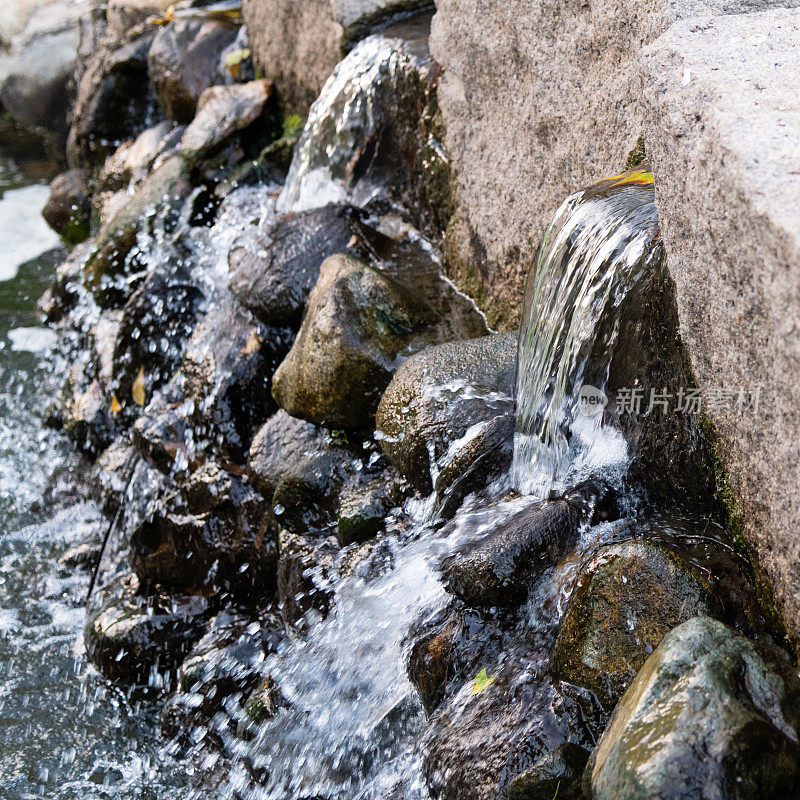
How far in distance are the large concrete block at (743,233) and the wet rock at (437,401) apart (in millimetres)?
969

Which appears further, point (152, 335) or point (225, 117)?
point (225, 117)

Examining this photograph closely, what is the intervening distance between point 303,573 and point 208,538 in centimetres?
89

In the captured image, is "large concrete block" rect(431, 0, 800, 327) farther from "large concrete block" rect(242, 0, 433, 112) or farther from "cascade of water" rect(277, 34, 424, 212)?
"large concrete block" rect(242, 0, 433, 112)

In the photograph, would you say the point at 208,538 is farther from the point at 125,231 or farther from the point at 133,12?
the point at 133,12

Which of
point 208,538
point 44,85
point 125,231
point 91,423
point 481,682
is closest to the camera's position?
point 481,682

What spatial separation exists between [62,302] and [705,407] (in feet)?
20.4

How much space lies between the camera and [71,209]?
9062 millimetres

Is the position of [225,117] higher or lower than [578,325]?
higher

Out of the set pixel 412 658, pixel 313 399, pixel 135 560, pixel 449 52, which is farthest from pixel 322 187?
pixel 412 658

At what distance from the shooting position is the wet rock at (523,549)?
2.58 m

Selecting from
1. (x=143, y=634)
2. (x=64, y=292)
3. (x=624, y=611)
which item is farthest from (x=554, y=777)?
(x=64, y=292)

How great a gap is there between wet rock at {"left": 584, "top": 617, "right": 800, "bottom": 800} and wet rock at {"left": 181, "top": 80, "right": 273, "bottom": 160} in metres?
5.75

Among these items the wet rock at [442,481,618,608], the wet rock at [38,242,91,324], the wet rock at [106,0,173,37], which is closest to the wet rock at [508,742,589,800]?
the wet rock at [442,481,618,608]

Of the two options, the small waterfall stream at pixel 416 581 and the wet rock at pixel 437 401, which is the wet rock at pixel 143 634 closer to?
the small waterfall stream at pixel 416 581
